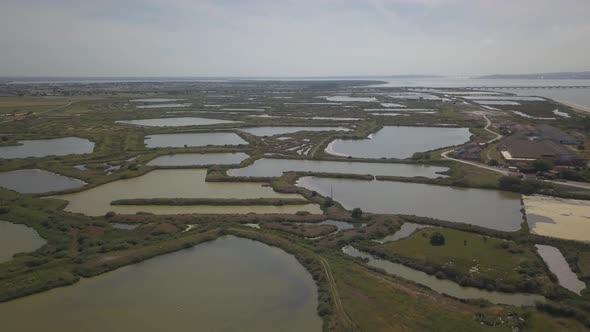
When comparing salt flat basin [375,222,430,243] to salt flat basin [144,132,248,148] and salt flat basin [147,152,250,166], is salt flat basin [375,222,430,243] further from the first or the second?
salt flat basin [144,132,248,148]

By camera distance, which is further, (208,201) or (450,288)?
(208,201)

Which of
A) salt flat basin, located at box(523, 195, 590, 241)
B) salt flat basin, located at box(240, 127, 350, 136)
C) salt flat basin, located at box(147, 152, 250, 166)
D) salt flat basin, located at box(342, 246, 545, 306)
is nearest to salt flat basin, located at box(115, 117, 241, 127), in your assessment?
salt flat basin, located at box(240, 127, 350, 136)

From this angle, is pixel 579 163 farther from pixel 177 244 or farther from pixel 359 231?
pixel 177 244

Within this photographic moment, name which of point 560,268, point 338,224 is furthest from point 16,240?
point 560,268

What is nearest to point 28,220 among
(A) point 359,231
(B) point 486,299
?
(A) point 359,231

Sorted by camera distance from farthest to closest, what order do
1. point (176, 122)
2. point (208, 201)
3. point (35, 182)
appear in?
1. point (176, 122)
2. point (35, 182)
3. point (208, 201)

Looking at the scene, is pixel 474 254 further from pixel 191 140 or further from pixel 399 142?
pixel 191 140
